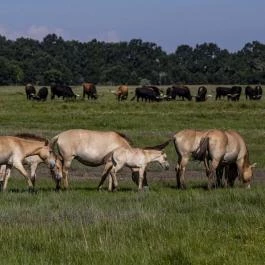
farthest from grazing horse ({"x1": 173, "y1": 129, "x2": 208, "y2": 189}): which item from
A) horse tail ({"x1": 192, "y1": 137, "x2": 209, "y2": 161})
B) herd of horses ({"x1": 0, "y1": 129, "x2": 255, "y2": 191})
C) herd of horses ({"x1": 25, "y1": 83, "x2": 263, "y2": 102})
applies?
herd of horses ({"x1": 25, "y1": 83, "x2": 263, "y2": 102})

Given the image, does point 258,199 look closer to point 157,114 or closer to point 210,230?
point 210,230

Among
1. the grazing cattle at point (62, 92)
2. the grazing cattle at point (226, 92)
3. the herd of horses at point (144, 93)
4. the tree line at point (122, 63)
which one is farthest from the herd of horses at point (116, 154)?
the tree line at point (122, 63)

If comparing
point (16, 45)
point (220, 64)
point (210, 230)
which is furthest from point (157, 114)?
point (16, 45)

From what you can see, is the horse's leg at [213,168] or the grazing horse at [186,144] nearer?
the horse's leg at [213,168]

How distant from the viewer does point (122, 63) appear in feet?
520

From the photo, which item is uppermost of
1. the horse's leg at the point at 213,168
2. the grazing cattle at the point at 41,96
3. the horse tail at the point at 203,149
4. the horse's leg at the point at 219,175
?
the horse tail at the point at 203,149

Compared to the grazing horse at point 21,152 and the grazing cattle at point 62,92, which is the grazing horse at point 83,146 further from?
the grazing cattle at point 62,92

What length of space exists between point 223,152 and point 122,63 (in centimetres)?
14158

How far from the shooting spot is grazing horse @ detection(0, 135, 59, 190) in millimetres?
16609

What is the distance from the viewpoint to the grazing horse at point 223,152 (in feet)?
58.7

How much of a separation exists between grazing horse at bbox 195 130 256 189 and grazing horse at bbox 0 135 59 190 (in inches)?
156

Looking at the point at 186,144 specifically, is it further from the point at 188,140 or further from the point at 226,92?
the point at 226,92

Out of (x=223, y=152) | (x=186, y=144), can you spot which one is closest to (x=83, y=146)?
(x=186, y=144)

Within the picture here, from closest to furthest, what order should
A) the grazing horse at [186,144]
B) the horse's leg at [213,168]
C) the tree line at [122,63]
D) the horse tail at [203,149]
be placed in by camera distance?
the horse's leg at [213,168], the horse tail at [203,149], the grazing horse at [186,144], the tree line at [122,63]
